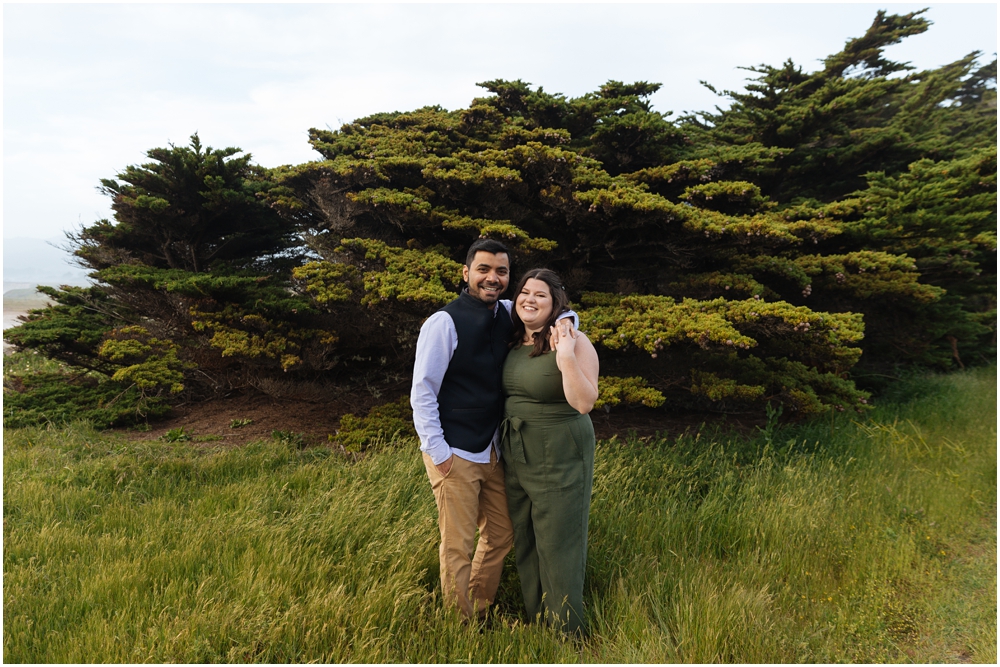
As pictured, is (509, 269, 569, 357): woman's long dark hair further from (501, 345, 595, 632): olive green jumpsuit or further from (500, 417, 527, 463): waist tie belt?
(500, 417, 527, 463): waist tie belt

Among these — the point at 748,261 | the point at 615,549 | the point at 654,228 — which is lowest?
the point at 615,549

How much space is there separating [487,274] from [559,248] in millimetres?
3857

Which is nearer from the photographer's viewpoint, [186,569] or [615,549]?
[186,569]

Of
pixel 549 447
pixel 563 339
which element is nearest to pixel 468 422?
pixel 549 447

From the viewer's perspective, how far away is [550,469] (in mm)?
→ 2936

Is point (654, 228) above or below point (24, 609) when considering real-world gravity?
above

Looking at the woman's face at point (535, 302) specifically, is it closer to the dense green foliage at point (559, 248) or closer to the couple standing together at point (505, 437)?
the couple standing together at point (505, 437)

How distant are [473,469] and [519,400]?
0.46 metres

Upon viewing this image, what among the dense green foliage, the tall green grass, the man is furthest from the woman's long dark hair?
the dense green foliage

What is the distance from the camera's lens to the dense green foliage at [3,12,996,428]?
5.67m

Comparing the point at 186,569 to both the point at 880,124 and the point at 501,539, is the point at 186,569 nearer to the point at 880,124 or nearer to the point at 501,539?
the point at 501,539

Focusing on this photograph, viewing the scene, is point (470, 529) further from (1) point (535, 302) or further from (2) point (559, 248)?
(2) point (559, 248)

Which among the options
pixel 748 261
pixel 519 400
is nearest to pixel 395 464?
pixel 519 400

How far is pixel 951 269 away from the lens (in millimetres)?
7496
